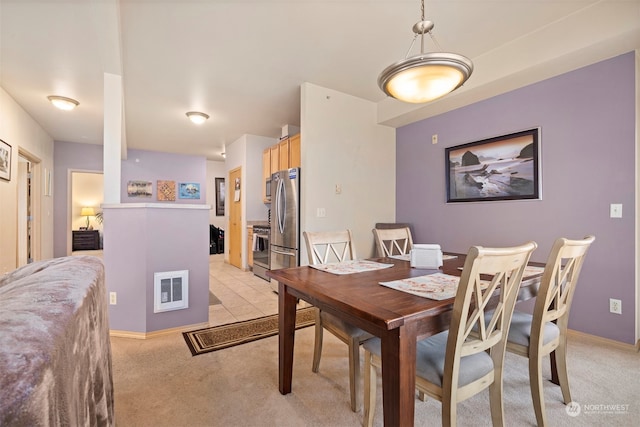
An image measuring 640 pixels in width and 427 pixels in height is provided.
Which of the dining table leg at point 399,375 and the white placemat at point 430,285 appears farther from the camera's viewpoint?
the white placemat at point 430,285

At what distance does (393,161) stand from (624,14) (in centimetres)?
249

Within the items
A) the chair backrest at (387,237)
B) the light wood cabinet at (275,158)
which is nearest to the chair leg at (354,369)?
the chair backrest at (387,237)

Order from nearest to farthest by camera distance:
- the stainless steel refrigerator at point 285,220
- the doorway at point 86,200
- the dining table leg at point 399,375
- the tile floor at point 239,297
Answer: the dining table leg at point 399,375, the tile floor at point 239,297, the stainless steel refrigerator at point 285,220, the doorway at point 86,200

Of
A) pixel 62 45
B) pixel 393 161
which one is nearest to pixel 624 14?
pixel 393 161

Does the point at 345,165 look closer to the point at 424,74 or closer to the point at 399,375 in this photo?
the point at 424,74

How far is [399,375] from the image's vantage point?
3.13 ft

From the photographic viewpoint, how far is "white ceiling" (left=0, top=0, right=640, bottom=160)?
2146 millimetres

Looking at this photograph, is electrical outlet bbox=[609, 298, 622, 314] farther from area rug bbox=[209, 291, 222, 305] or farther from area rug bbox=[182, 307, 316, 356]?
area rug bbox=[209, 291, 222, 305]

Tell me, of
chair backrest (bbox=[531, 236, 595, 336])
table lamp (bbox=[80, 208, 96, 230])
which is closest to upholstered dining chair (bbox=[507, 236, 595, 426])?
chair backrest (bbox=[531, 236, 595, 336])

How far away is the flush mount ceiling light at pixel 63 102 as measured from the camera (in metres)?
3.76

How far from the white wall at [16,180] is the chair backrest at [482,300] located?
525cm

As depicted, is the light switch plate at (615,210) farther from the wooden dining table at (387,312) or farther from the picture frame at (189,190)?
the picture frame at (189,190)

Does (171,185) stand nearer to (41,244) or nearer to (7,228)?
(41,244)

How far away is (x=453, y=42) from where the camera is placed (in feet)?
8.63
